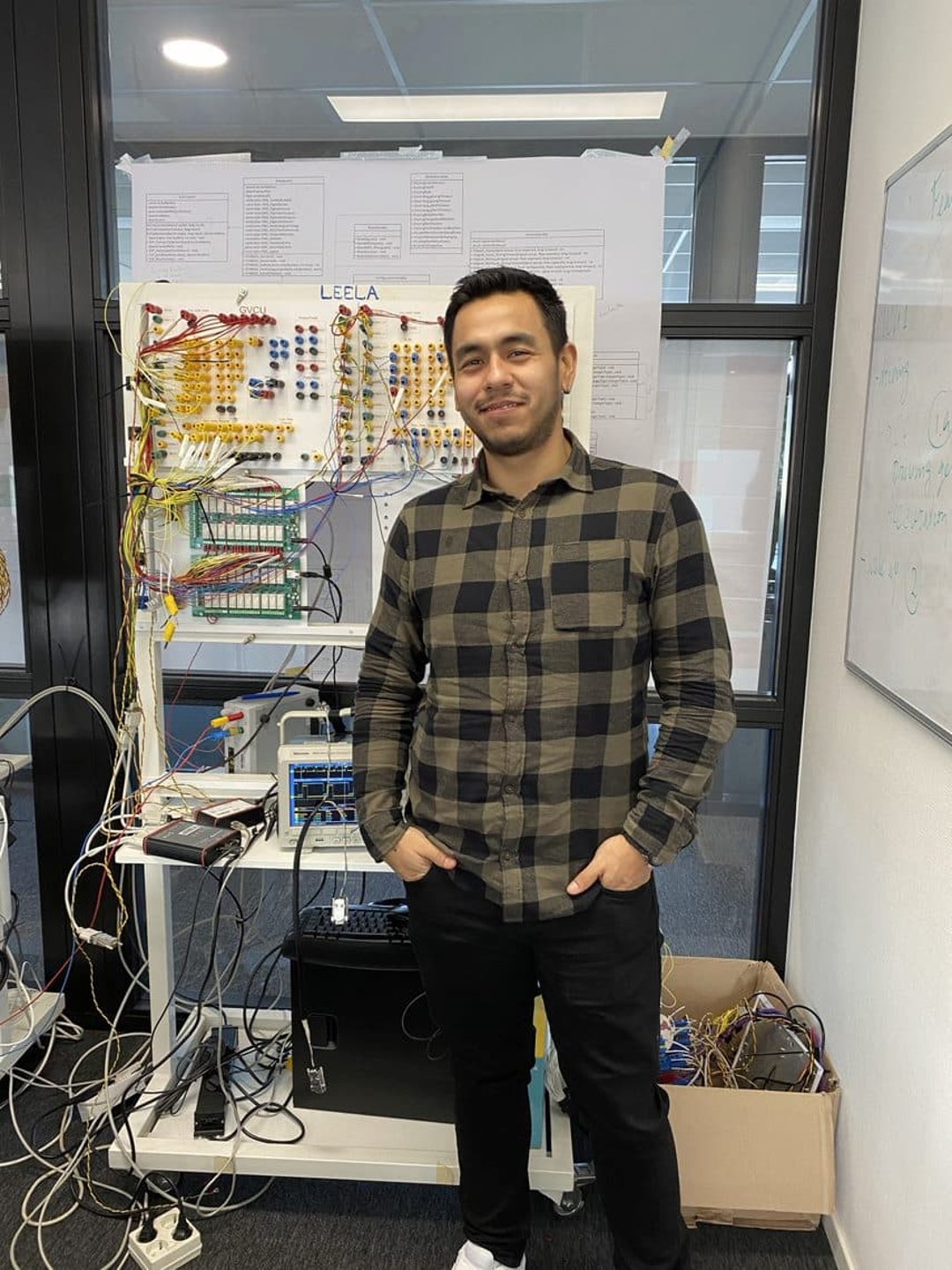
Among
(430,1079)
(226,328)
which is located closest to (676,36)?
(226,328)

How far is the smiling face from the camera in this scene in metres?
1.31

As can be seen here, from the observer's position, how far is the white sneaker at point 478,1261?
60.9 inches

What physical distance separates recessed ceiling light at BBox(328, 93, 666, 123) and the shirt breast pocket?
4.28ft

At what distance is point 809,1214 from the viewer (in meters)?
1.70

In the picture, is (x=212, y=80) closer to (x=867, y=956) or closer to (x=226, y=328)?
(x=226, y=328)

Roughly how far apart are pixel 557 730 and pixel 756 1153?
41.9 inches

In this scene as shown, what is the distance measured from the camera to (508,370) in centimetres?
131

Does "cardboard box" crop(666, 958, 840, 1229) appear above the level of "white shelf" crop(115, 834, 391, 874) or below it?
below

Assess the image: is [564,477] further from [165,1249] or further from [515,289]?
[165,1249]

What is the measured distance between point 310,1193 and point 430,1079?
353 mm

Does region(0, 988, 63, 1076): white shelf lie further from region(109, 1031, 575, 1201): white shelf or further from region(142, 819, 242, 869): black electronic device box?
region(142, 819, 242, 869): black electronic device box

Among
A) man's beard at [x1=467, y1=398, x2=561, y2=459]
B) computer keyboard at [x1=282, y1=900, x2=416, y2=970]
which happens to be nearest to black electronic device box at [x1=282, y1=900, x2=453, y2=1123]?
computer keyboard at [x1=282, y1=900, x2=416, y2=970]

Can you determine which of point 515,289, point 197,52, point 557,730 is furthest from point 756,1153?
point 197,52

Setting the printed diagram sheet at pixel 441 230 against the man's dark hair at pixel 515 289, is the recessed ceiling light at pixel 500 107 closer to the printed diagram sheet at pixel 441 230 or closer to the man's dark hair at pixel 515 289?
the printed diagram sheet at pixel 441 230
